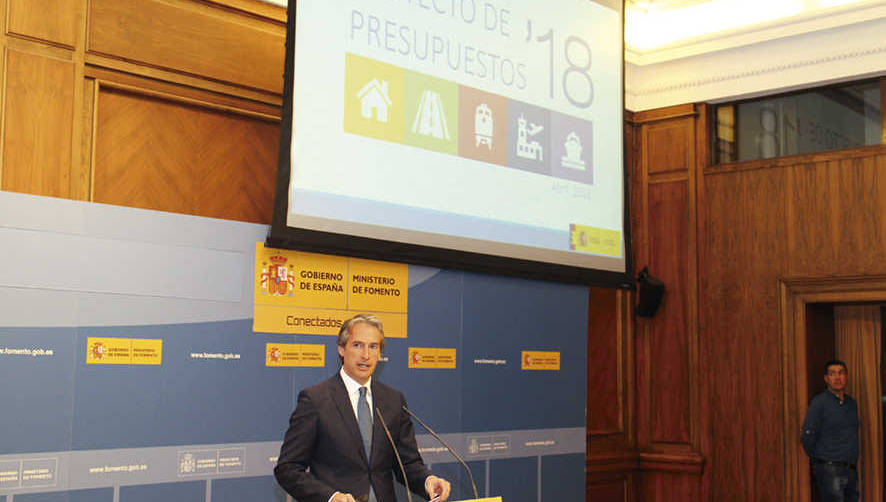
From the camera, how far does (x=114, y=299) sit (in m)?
3.86

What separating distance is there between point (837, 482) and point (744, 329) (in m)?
1.31

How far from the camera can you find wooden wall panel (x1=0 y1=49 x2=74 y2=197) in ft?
14.8

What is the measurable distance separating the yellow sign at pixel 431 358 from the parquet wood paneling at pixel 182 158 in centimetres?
128

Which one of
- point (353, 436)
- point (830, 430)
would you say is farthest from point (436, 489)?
point (830, 430)

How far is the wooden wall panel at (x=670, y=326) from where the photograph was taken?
761cm

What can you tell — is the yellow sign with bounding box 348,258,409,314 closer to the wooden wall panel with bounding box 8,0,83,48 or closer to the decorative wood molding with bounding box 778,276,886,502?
the wooden wall panel with bounding box 8,0,83,48

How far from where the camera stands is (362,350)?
3365 millimetres

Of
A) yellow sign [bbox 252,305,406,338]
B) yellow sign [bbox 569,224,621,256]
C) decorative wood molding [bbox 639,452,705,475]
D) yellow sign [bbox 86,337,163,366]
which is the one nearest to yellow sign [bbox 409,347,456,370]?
yellow sign [bbox 252,305,406,338]

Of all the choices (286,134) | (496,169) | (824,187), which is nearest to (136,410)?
(286,134)

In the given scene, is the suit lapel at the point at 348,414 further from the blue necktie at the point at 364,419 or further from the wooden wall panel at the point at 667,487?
the wooden wall panel at the point at 667,487

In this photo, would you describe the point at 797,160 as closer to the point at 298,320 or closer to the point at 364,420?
the point at 298,320

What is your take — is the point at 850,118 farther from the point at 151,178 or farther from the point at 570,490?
the point at 151,178

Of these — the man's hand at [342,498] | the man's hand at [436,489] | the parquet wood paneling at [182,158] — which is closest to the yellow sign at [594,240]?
the parquet wood paneling at [182,158]

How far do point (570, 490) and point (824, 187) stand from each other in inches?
119
